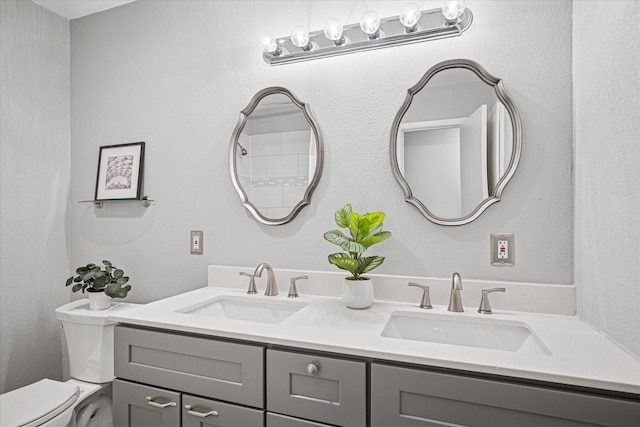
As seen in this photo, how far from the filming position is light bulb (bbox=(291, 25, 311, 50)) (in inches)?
66.1

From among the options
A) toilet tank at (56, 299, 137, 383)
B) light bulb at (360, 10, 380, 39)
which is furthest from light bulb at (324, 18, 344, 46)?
toilet tank at (56, 299, 137, 383)

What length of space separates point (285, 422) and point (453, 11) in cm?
162

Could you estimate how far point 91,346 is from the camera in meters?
1.71

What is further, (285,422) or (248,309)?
(248,309)

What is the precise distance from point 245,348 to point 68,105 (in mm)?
2200

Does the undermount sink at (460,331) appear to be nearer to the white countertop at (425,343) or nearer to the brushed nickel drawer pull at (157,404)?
the white countertop at (425,343)

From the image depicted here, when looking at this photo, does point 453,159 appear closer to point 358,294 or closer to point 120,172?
point 358,294

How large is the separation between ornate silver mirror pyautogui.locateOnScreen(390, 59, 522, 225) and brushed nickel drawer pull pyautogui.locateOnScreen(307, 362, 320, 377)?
80cm

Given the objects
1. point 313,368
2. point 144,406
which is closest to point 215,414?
point 144,406

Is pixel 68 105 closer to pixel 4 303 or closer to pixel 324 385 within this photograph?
pixel 4 303

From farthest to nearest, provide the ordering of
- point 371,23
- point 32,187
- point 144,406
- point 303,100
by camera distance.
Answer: point 32,187, point 303,100, point 371,23, point 144,406

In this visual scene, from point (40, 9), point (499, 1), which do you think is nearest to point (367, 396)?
point (499, 1)

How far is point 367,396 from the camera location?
3.45ft

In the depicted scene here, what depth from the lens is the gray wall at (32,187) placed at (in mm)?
2037
